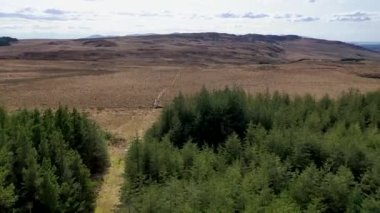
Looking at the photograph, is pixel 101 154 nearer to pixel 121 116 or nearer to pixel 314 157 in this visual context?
pixel 314 157

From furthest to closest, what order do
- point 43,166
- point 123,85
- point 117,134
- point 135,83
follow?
1. point 135,83
2. point 123,85
3. point 117,134
4. point 43,166

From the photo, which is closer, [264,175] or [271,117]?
[264,175]

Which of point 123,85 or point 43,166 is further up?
point 43,166

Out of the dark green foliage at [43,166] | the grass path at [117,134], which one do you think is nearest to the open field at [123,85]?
the grass path at [117,134]

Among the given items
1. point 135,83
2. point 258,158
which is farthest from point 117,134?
point 135,83

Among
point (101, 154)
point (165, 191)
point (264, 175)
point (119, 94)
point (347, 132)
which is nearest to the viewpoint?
point (165, 191)

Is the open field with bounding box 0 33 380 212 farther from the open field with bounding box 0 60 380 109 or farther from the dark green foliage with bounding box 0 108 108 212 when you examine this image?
the dark green foliage with bounding box 0 108 108 212

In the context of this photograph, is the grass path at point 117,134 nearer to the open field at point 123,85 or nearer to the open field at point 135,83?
the open field at point 123,85

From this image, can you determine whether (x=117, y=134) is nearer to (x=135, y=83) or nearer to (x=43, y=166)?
(x=43, y=166)

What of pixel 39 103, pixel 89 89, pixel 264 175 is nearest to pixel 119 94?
pixel 89 89
